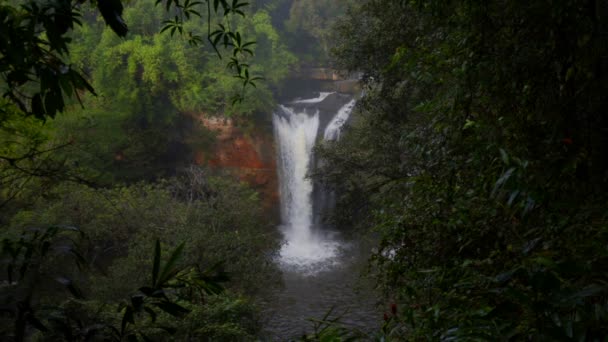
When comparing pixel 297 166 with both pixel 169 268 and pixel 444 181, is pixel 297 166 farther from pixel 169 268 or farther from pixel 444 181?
pixel 169 268

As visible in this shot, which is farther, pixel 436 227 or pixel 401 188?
pixel 401 188

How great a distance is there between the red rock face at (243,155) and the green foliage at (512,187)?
1454 centimetres

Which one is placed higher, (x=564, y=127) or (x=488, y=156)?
(x=564, y=127)

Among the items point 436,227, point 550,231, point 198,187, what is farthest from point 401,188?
point 198,187

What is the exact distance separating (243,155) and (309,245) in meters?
4.40

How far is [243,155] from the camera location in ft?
58.4

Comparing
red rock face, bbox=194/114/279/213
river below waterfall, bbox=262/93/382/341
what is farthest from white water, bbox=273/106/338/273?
red rock face, bbox=194/114/279/213

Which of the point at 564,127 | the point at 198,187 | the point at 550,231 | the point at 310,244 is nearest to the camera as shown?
the point at 550,231

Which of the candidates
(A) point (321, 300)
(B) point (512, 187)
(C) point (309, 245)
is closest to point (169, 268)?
(B) point (512, 187)

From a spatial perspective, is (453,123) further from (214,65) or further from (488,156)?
(214,65)

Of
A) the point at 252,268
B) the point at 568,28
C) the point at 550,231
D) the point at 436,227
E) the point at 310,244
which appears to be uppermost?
the point at 568,28

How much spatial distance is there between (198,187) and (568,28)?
11.1 metres

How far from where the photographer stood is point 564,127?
209cm

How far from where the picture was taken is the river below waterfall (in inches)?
438
